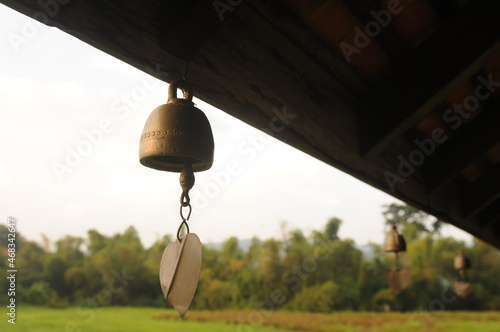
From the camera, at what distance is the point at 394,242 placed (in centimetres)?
361

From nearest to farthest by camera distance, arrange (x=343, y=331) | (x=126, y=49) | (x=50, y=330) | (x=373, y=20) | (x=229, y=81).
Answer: (x=126, y=49) → (x=229, y=81) → (x=373, y=20) → (x=50, y=330) → (x=343, y=331)

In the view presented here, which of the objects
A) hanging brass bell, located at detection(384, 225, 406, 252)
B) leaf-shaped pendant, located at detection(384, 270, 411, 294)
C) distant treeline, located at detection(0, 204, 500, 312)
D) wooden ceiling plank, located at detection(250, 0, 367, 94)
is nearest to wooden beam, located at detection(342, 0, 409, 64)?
wooden ceiling plank, located at detection(250, 0, 367, 94)

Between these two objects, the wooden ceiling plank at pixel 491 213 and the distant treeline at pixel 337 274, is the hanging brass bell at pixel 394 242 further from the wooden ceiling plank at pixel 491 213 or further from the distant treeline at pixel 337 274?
the distant treeline at pixel 337 274

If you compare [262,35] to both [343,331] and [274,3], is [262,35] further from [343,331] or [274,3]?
[343,331]

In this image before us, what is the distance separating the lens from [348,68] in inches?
74.3

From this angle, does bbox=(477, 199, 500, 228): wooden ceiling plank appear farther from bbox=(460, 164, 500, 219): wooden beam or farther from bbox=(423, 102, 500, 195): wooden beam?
bbox=(423, 102, 500, 195): wooden beam

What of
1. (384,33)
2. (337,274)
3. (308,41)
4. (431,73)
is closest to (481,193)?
(431,73)

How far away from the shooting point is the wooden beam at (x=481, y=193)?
10.4ft

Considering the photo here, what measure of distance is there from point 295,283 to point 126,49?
51.0 feet

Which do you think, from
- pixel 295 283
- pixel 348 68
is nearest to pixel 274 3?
pixel 348 68

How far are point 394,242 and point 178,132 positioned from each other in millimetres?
3079

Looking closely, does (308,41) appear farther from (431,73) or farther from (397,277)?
(397,277)

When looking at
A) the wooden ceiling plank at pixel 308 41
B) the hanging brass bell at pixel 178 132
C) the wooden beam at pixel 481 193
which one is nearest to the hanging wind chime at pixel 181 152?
the hanging brass bell at pixel 178 132

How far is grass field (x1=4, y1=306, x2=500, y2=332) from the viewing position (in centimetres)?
1404
